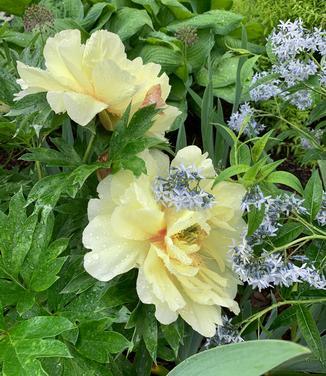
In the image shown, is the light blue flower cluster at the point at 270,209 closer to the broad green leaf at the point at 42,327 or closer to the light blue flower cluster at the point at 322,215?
the light blue flower cluster at the point at 322,215

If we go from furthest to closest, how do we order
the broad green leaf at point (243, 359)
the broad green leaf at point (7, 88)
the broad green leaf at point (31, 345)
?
1. the broad green leaf at point (7, 88)
2. the broad green leaf at point (31, 345)
3. the broad green leaf at point (243, 359)

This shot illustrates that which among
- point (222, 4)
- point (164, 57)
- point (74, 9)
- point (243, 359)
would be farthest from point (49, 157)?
point (222, 4)

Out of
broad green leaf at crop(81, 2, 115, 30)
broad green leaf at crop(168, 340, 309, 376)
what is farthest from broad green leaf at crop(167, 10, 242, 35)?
broad green leaf at crop(168, 340, 309, 376)

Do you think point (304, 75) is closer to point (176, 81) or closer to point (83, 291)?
point (83, 291)

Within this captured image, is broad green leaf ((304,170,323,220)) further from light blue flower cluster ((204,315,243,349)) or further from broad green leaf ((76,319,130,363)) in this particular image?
broad green leaf ((76,319,130,363))

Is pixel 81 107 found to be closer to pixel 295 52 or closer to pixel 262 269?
pixel 262 269

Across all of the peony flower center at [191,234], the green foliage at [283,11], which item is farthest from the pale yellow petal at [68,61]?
the green foliage at [283,11]
